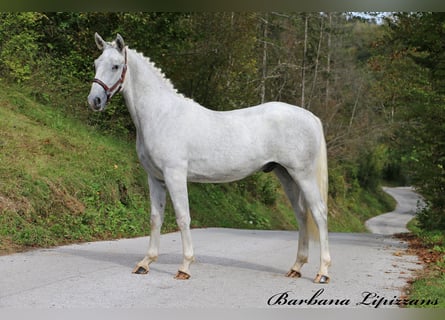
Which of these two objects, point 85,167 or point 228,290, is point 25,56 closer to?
point 85,167

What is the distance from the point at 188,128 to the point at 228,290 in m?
1.89

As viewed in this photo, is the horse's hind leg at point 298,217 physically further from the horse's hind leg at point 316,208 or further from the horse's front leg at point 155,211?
the horse's front leg at point 155,211

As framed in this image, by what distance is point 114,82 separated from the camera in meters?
6.71

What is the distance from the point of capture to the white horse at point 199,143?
21.9 feet

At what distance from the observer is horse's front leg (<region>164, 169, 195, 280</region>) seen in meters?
6.61

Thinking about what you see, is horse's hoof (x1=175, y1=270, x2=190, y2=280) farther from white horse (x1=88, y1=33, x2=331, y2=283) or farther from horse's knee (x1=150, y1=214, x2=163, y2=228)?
horse's knee (x1=150, y1=214, x2=163, y2=228)

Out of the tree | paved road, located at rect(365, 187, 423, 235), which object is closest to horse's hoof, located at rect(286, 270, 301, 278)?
the tree

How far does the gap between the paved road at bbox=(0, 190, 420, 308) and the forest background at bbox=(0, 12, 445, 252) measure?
4.41 ft

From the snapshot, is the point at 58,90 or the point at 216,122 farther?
the point at 58,90

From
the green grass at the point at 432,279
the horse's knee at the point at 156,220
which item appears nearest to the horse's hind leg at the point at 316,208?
the green grass at the point at 432,279

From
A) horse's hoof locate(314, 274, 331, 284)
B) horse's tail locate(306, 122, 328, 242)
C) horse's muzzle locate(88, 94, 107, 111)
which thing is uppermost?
horse's muzzle locate(88, 94, 107, 111)

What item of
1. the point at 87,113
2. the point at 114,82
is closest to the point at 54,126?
the point at 87,113

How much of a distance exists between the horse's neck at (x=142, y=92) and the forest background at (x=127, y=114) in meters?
3.01

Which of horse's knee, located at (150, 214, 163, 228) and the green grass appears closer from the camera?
the green grass
